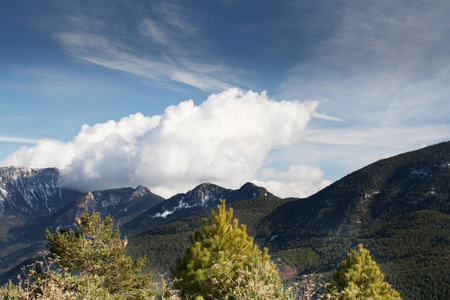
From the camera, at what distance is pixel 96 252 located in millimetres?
22125

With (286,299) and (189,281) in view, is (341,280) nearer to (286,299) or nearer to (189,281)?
(189,281)

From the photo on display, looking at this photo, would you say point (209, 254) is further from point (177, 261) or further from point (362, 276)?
point (362, 276)

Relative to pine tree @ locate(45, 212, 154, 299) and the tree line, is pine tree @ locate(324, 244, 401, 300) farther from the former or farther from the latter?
pine tree @ locate(45, 212, 154, 299)

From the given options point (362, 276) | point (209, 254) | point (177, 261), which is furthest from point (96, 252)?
point (362, 276)

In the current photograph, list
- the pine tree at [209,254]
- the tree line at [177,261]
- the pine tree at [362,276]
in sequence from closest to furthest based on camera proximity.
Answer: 1. the pine tree at [209,254]
2. the tree line at [177,261]
3. the pine tree at [362,276]

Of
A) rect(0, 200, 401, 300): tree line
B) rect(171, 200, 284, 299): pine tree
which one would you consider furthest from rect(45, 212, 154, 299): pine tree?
rect(171, 200, 284, 299): pine tree

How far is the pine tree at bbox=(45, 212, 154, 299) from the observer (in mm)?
21828

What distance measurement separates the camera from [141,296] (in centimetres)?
2270

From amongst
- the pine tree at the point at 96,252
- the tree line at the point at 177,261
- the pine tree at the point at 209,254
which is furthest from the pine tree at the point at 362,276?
the pine tree at the point at 96,252

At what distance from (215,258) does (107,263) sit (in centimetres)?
1142

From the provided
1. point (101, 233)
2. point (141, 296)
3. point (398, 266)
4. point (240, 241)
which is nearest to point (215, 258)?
point (240, 241)

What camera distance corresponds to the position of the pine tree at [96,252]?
71.6ft

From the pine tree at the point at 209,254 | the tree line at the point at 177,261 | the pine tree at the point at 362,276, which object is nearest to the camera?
the pine tree at the point at 209,254

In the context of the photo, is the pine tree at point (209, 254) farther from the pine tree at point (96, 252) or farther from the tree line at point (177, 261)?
the pine tree at point (96, 252)
